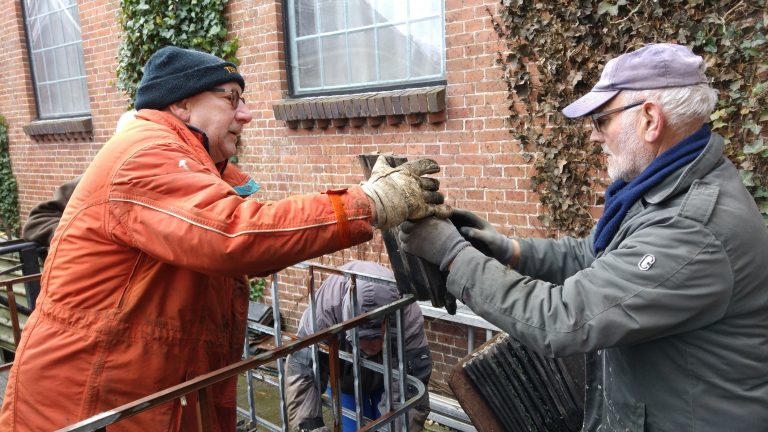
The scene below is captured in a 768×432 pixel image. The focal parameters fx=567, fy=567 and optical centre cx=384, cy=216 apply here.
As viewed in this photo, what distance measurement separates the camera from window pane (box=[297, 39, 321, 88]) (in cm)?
515

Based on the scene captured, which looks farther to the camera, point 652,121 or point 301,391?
point 301,391

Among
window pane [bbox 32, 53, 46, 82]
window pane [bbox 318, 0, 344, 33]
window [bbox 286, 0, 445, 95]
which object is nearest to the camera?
window [bbox 286, 0, 445, 95]

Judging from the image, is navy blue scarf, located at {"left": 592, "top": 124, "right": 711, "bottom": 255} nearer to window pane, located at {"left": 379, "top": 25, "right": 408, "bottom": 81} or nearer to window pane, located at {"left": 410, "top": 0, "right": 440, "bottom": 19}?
window pane, located at {"left": 410, "top": 0, "right": 440, "bottom": 19}

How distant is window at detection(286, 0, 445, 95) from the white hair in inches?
109

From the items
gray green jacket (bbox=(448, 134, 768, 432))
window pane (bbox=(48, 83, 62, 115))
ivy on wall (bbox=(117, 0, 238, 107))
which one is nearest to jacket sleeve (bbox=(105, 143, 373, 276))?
gray green jacket (bbox=(448, 134, 768, 432))

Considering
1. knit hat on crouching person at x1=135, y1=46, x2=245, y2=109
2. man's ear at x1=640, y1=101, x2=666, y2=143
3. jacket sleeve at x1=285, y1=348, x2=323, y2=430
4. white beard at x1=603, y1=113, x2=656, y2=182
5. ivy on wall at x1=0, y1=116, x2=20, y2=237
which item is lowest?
jacket sleeve at x1=285, y1=348, x2=323, y2=430

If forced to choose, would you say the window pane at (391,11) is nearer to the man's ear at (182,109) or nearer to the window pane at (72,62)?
the man's ear at (182,109)

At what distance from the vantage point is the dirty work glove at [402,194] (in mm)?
1729

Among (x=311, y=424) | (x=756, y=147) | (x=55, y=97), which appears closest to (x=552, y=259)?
(x=756, y=147)

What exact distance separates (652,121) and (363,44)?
11.5ft

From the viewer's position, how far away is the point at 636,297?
1440 mm

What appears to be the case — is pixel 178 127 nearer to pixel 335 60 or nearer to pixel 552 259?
pixel 552 259

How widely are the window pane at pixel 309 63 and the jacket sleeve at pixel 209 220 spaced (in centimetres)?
366

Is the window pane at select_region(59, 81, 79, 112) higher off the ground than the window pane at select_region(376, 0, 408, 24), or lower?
lower
